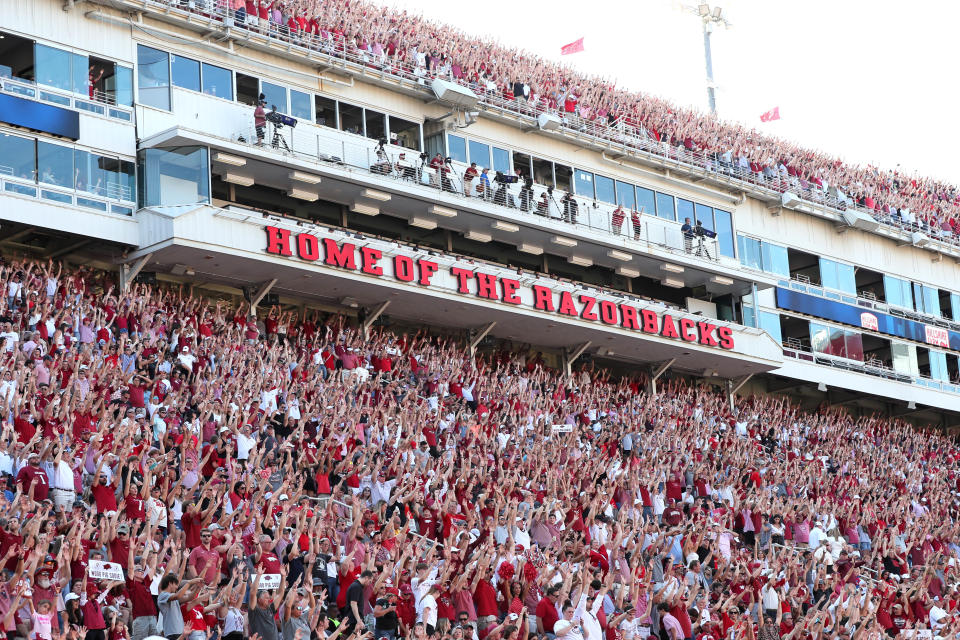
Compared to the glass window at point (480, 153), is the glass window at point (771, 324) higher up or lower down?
lower down

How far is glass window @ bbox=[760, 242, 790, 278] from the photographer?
3709cm

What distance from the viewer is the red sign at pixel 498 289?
84.1ft

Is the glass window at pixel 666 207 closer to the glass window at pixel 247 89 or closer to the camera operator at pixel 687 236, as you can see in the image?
the camera operator at pixel 687 236

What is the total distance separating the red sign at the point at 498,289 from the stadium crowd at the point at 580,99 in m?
4.79

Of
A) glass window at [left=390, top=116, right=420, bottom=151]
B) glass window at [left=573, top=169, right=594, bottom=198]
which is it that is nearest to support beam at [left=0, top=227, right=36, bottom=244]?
glass window at [left=390, top=116, right=420, bottom=151]

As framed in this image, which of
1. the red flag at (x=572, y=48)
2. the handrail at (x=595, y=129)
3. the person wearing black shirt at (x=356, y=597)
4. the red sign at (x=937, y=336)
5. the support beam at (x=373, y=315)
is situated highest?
the red flag at (x=572, y=48)

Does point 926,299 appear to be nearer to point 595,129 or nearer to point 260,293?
point 595,129

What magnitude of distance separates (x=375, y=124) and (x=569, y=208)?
508 cm

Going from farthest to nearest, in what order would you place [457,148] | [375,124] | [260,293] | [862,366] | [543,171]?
[862,366], [543,171], [457,148], [375,124], [260,293]

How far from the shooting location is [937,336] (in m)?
40.6

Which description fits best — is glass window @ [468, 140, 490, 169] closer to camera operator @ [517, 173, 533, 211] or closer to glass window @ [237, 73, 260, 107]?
camera operator @ [517, 173, 533, 211]

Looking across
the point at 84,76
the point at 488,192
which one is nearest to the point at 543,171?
the point at 488,192

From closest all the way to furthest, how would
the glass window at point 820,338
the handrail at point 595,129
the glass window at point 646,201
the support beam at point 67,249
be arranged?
the support beam at point 67,249, the handrail at point 595,129, the glass window at point 646,201, the glass window at point 820,338

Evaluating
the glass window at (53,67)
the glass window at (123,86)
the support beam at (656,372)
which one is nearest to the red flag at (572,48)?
the support beam at (656,372)
